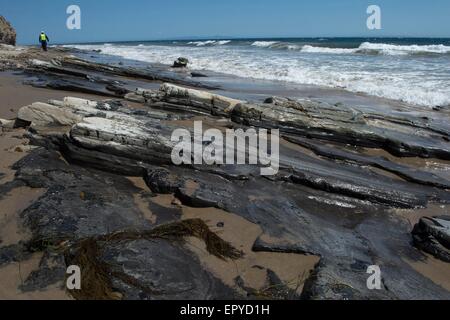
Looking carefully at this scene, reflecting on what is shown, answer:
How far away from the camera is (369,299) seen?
370 centimetres

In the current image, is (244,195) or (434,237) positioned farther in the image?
(244,195)

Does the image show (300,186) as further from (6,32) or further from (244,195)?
(6,32)

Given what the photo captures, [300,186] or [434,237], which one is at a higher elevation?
[300,186]

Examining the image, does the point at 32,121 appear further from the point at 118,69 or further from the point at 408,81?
the point at 408,81

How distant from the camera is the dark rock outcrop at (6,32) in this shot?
52191 mm

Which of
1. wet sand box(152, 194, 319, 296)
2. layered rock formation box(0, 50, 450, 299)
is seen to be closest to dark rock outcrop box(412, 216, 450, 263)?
layered rock formation box(0, 50, 450, 299)

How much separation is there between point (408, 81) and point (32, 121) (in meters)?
15.6

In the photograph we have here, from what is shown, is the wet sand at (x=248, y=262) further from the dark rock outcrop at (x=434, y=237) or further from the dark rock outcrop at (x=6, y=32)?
the dark rock outcrop at (x=6, y=32)

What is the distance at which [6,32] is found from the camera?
53031 mm

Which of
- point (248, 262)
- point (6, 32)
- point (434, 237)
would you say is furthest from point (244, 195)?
point (6, 32)

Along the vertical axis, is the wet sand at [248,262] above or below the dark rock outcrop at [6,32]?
below

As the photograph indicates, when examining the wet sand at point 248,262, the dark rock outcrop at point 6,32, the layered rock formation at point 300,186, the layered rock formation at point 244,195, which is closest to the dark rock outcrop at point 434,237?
the layered rock formation at point 244,195

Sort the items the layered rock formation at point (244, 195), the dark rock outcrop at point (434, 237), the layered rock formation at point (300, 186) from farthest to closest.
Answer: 1. the dark rock outcrop at point (434, 237)
2. the layered rock formation at point (300, 186)
3. the layered rock formation at point (244, 195)

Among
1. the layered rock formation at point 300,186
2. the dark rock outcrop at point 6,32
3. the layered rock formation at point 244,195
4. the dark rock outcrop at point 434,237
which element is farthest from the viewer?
the dark rock outcrop at point 6,32
